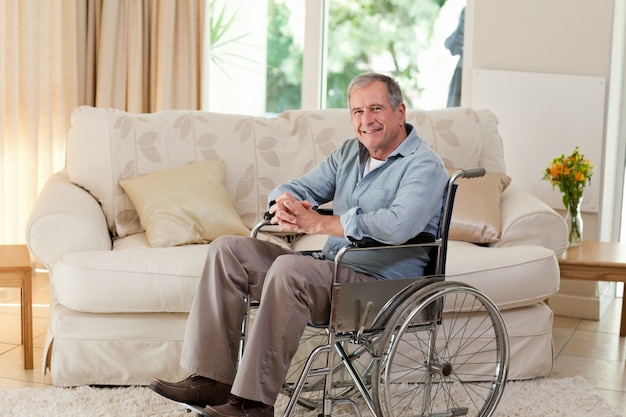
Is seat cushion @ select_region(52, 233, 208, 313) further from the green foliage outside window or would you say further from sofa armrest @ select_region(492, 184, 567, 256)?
the green foliage outside window

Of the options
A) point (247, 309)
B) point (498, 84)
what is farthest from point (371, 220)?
point (498, 84)

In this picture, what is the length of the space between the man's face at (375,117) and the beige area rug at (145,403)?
2.81 feet

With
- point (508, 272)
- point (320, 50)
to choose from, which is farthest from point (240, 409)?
point (320, 50)

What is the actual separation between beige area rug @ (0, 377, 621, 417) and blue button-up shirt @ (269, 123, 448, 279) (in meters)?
0.56

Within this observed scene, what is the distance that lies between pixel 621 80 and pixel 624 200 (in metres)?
Answer: 0.62

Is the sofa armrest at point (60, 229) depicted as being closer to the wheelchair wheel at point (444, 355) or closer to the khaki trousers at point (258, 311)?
the khaki trousers at point (258, 311)

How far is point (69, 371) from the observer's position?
269 cm

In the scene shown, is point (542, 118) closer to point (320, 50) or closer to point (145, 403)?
point (320, 50)

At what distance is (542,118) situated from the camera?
399 centimetres

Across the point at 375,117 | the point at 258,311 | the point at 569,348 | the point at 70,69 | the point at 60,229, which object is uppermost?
the point at 70,69

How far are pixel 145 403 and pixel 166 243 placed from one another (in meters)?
0.64

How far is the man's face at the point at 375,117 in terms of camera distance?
94.0 inches

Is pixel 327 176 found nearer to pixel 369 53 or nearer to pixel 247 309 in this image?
pixel 247 309

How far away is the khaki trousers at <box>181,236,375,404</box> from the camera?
83.9 inches
